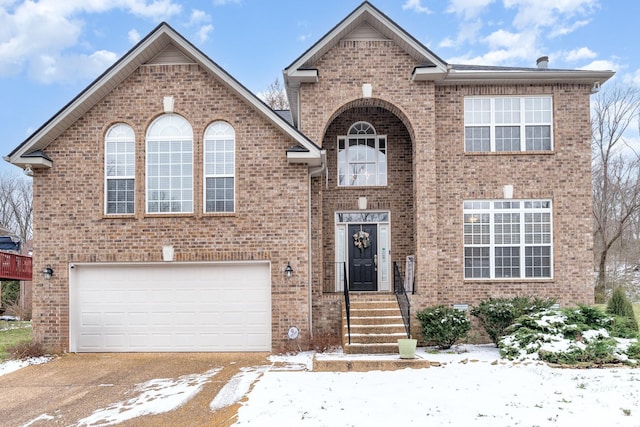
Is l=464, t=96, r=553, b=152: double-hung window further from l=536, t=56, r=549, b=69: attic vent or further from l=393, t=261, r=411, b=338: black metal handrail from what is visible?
l=393, t=261, r=411, b=338: black metal handrail

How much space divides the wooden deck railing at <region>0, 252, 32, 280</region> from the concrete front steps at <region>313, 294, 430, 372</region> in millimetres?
13636

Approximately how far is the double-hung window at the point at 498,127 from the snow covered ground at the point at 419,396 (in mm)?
5959

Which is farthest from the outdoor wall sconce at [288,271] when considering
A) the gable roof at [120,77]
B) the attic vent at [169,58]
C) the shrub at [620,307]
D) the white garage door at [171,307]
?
the shrub at [620,307]

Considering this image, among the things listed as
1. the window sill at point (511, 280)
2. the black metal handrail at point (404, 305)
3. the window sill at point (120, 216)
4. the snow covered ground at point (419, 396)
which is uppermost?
the window sill at point (120, 216)

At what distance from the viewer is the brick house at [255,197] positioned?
38.0ft

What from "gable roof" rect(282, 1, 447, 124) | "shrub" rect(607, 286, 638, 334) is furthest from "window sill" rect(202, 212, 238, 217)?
"shrub" rect(607, 286, 638, 334)

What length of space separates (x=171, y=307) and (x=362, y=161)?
6.55m

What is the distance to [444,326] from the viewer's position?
1120cm

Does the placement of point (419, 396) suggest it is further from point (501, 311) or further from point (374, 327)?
point (501, 311)

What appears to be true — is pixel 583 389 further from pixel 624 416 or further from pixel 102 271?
pixel 102 271

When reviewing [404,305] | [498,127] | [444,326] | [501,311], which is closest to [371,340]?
[404,305]

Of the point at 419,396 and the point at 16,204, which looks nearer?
the point at 419,396

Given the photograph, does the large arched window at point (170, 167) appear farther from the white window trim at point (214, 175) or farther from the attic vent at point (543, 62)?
the attic vent at point (543, 62)

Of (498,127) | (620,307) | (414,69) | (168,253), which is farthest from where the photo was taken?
(620,307)
